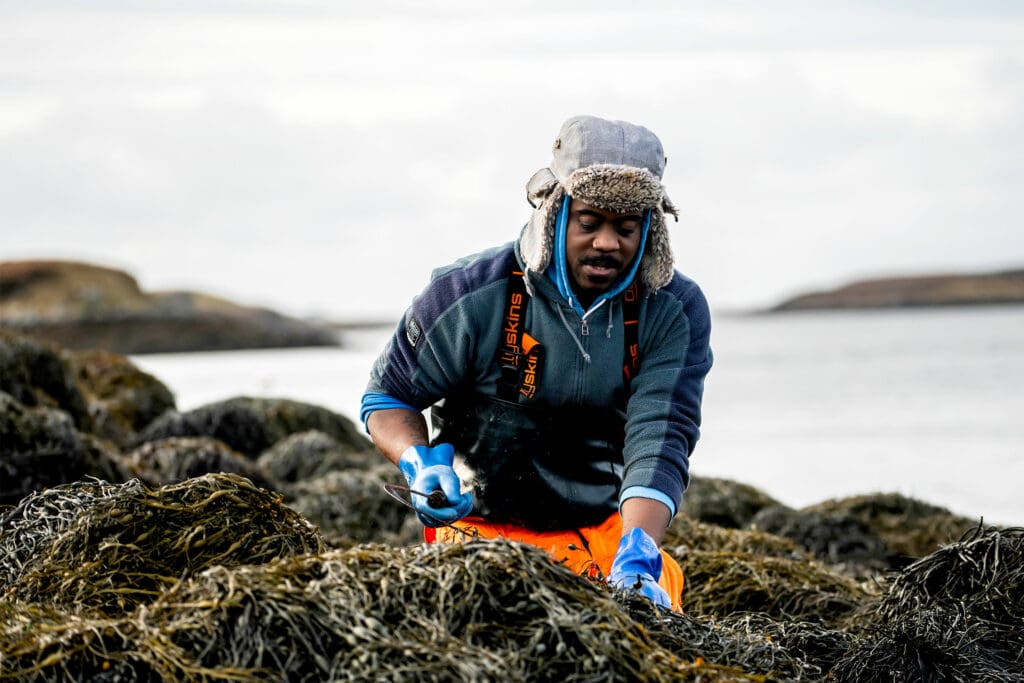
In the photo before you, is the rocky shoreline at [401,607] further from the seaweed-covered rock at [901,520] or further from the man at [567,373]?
the seaweed-covered rock at [901,520]

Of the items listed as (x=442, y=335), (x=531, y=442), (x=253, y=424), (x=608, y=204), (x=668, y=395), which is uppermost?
(x=608, y=204)

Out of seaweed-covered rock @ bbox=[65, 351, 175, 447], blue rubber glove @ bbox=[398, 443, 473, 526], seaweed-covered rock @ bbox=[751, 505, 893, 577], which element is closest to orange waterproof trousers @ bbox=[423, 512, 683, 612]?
blue rubber glove @ bbox=[398, 443, 473, 526]

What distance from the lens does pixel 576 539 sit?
15.3 feet

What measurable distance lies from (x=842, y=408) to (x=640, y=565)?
27.2 m

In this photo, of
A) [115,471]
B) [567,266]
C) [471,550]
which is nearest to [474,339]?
[567,266]

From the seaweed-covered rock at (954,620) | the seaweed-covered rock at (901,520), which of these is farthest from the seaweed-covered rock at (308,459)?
the seaweed-covered rock at (954,620)

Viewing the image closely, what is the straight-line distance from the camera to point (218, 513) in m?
3.83

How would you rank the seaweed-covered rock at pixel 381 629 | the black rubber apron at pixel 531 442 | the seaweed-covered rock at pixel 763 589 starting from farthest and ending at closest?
the seaweed-covered rock at pixel 763 589, the black rubber apron at pixel 531 442, the seaweed-covered rock at pixel 381 629

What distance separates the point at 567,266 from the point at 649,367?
0.48m

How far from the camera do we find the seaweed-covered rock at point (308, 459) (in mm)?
10406

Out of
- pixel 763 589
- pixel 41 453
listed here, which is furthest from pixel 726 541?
pixel 41 453

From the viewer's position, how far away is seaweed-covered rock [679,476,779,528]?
9.29 m

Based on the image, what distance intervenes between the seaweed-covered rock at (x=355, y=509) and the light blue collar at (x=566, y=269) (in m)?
4.25

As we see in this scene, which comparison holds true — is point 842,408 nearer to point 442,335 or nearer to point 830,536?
point 830,536
